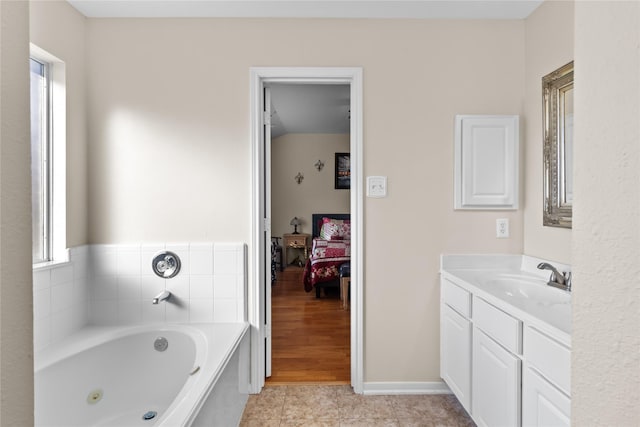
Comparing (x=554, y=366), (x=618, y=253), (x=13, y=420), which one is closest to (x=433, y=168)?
(x=554, y=366)

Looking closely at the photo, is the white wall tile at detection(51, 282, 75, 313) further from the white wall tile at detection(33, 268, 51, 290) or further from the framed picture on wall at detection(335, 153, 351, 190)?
the framed picture on wall at detection(335, 153, 351, 190)

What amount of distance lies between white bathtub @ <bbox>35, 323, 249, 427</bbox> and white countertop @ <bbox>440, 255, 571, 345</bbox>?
1.35 metres

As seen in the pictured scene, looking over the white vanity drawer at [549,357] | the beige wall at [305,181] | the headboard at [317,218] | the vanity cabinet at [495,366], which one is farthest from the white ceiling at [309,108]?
the white vanity drawer at [549,357]

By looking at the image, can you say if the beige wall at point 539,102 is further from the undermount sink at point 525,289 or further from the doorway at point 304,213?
the doorway at point 304,213

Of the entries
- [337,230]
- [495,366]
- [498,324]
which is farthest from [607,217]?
[337,230]

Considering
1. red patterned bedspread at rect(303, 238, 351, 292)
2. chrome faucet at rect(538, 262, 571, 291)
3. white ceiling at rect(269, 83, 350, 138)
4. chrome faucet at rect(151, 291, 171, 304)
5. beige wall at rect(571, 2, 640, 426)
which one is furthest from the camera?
red patterned bedspread at rect(303, 238, 351, 292)

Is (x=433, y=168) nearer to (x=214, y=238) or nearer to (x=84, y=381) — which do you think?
(x=214, y=238)

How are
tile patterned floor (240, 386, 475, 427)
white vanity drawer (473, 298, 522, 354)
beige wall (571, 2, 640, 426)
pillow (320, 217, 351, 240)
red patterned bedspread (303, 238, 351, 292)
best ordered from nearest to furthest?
beige wall (571, 2, 640, 426) < white vanity drawer (473, 298, 522, 354) < tile patterned floor (240, 386, 475, 427) < red patterned bedspread (303, 238, 351, 292) < pillow (320, 217, 351, 240)

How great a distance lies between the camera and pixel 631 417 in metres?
0.39

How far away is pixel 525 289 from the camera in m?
2.01

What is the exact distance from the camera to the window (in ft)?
6.70

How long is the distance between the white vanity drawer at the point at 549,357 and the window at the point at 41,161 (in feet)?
8.51

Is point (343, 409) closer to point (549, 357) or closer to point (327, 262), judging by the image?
point (549, 357)

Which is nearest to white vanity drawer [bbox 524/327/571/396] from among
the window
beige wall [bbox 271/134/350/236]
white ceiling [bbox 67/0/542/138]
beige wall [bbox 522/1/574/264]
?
beige wall [bbox 522/1/574/264]
